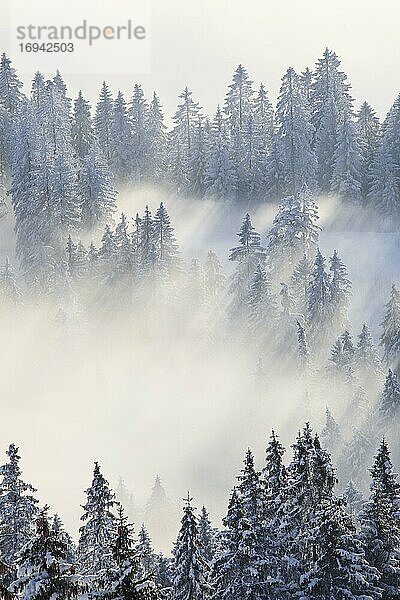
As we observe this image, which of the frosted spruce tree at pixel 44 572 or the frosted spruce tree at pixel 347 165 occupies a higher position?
the frosted spruce tree at pixel 347 165

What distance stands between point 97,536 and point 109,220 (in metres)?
64.0

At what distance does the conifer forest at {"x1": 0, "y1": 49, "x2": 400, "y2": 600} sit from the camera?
5859 cm

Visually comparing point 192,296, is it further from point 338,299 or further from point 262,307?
point 338,299

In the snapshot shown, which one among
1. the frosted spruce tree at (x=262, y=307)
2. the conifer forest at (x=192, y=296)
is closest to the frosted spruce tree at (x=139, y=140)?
the conifer forest at (x=192, y=296)

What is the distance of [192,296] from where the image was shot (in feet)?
232

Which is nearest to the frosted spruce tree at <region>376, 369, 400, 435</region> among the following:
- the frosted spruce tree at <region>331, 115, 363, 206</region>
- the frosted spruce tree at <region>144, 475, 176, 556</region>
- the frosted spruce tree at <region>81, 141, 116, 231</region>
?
the frosted spruce tree at <region>144, 475, 176, 556</region>

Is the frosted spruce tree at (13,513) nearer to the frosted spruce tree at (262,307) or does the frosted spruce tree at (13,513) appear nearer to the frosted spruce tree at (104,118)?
the frosted spruce tree at (262,307)

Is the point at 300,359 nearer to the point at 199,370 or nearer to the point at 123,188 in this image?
the point at 199,370

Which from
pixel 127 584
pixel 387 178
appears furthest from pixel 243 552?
pixel 387 178

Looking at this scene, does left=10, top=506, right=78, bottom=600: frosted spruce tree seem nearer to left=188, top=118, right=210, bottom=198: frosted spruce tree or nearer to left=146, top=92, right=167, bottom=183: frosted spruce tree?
left=188, top=118, right=210, bottom=198: frosted spruce tree

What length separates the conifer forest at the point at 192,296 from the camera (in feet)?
192

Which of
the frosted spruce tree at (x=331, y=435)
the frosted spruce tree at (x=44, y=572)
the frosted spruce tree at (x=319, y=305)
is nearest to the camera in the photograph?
the frosted spruce tree at (x=44, y=572)

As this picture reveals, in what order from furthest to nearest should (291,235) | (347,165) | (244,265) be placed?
(347,165)
(244,265)
(291,235)

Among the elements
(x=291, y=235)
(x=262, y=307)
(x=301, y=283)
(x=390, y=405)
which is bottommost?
(x=390, y=405)
